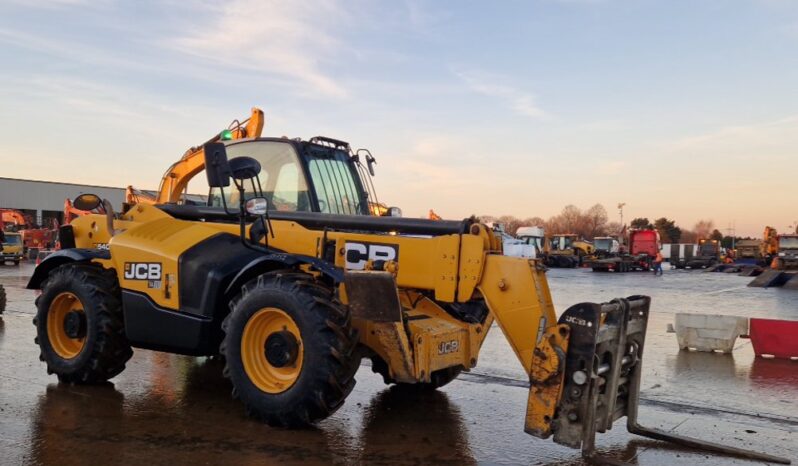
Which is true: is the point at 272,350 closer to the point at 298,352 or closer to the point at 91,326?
the point at 298,352

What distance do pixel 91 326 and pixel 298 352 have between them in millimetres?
2504

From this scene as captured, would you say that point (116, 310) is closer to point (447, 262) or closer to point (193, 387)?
point (193, 387)

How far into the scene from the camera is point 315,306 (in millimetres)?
5578

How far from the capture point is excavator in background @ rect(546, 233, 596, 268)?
155 ft

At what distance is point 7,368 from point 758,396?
26.9 feet

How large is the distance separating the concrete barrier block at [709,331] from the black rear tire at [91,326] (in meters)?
7.87

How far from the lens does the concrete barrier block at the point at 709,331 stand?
10.8m

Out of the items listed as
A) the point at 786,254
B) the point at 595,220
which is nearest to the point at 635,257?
the point at 786,254

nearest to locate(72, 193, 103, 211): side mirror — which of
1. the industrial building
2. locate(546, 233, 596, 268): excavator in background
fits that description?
locate(546, 233, 596, 268): excavator in background

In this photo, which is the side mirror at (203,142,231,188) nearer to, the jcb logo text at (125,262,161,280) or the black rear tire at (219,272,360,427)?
the black rear tire at (219,272,360,427)

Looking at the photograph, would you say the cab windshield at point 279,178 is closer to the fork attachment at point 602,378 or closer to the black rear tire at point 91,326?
the black rear tire at point 91,326

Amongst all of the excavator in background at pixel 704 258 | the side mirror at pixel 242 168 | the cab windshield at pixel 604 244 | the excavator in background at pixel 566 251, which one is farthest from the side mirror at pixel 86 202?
the excavator in background at pixel 704 258

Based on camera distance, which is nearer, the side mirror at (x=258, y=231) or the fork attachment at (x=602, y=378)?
the fork attachment at (x=602, y=378)

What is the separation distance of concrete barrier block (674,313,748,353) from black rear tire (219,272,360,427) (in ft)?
23.0
